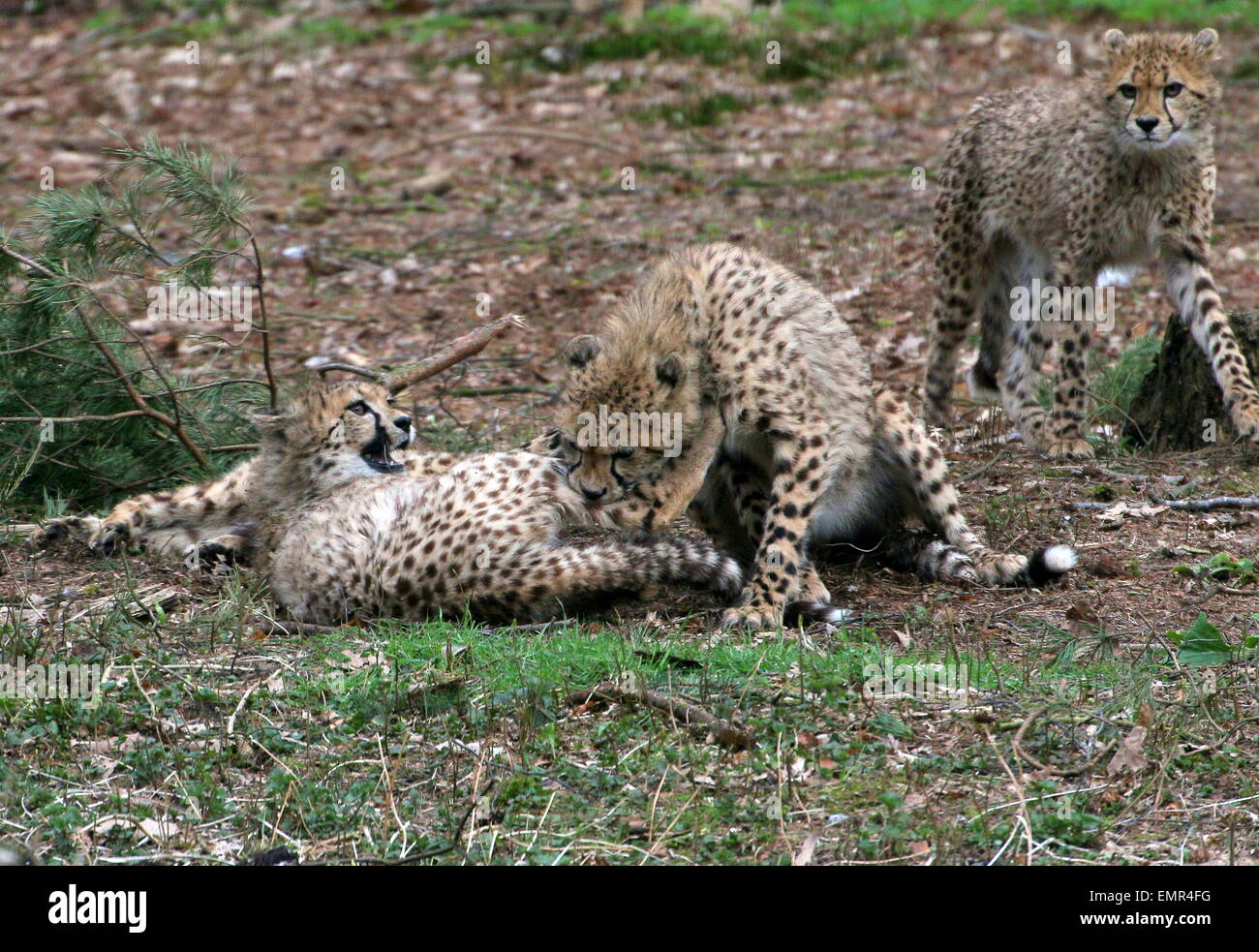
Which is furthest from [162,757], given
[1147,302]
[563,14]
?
[563,14]

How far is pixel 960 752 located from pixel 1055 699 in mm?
429

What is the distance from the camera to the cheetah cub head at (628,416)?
18.4 ft

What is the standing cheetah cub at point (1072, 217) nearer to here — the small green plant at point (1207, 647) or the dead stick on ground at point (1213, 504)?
the dead stick on ground at point (1213, 504)

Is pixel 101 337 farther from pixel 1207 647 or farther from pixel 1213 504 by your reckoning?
pixel 1213 504

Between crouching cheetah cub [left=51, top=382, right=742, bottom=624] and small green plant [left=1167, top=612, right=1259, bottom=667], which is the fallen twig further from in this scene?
small green plant [left=1167, top=612, right=1259, bottom=667]

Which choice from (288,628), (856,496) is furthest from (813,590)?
(288,628)

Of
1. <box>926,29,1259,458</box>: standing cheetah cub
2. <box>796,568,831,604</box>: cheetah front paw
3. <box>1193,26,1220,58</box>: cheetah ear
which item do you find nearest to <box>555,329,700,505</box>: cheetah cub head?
<box>796,568,831,604</box>: cheetah front paw

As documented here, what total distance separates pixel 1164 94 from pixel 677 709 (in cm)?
509

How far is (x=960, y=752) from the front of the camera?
4.17 m

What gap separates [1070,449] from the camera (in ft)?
25.0

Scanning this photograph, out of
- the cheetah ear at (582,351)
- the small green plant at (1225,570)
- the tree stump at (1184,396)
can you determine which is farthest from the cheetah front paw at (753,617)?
the tree stump at (1184,396)

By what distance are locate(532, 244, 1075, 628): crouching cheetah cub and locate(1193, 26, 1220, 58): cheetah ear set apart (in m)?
3.16

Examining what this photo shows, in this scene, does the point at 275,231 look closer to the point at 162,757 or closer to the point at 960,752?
the point at 162,757

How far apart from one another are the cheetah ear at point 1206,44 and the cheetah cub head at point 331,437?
15.6 ft
